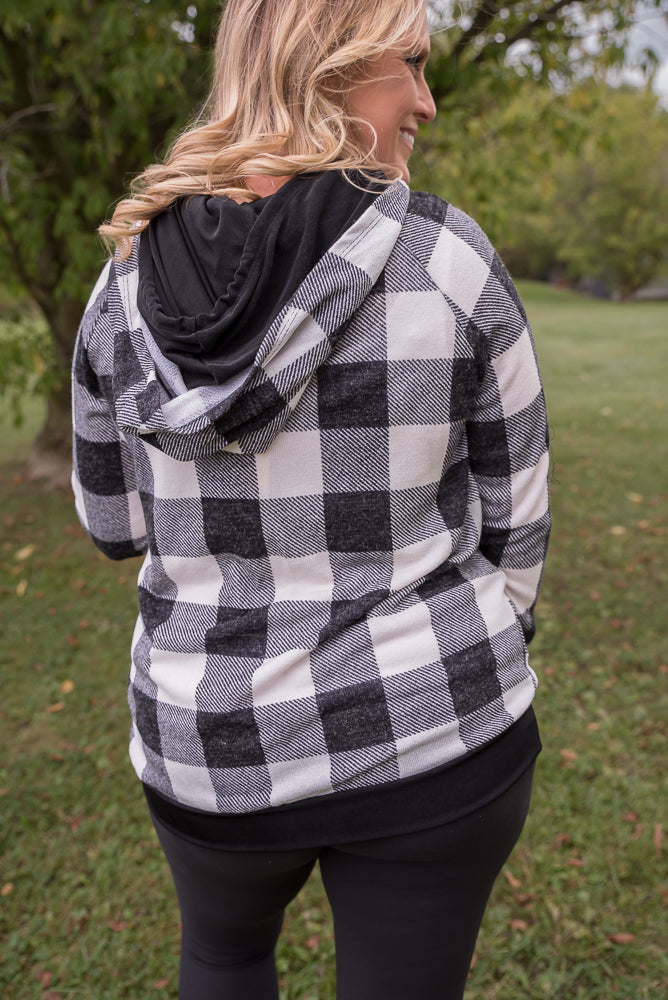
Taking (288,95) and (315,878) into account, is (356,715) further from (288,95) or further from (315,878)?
(315,878)

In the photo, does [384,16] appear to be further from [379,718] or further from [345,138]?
[379,718]

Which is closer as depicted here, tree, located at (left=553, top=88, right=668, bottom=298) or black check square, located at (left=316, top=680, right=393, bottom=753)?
black check square, located at (left=316, top=680, right=393, bottom=753)

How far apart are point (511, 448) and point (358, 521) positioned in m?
0.26

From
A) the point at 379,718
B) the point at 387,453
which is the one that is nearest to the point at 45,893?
the point at 379,718

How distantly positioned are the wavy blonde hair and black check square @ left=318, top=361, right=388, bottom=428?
0.25 metres

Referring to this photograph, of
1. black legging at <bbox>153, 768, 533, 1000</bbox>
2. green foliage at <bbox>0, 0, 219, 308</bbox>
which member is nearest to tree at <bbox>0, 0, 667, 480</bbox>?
green foliage at <bbox>0, 0, 219, 308</bbox>

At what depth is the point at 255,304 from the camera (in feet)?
3.32

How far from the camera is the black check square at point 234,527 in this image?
1.12m

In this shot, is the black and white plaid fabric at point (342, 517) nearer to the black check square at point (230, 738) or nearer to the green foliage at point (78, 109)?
the black check square at point (230, 738)

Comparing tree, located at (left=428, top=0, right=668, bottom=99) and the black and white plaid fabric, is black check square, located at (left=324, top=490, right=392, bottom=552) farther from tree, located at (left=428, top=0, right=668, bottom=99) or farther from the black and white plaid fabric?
tree, located at (left=428, top=0, right=668, bottom=99)

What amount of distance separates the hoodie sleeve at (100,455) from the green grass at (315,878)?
1.71 metres

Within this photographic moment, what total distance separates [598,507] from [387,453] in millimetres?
5790

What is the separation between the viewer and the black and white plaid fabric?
1039mm

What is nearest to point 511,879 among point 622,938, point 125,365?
point 622,938
